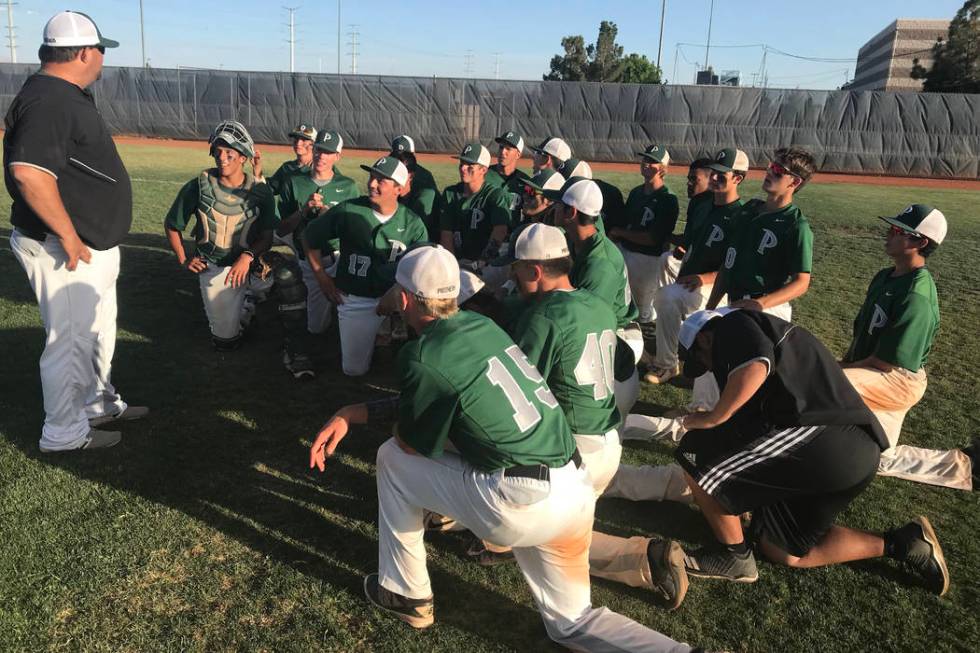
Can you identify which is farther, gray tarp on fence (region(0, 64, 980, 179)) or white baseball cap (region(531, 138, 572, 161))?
gray tarp on fence (region(0, 64, 980, 179))

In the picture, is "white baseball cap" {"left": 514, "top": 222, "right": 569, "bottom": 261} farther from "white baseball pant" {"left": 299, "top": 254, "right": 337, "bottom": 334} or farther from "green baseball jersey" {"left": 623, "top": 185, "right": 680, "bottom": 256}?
"white baseball pant" {"left": 299, "top": 254, "right": 337, "bottom": 334}

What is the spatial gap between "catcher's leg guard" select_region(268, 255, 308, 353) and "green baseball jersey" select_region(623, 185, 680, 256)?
3.74m

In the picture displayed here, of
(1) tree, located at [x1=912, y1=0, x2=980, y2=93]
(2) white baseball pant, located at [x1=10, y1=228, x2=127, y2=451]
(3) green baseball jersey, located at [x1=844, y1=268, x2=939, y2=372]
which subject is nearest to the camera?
(2) white baseball pant, located at [x1=10, y1=228, x2=127, y2=451]

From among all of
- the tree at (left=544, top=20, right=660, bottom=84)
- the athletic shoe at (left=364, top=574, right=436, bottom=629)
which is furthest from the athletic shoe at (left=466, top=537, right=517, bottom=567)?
the tree at (left=544, top=20, right=660, bottom=84)

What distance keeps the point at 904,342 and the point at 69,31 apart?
5714 mm

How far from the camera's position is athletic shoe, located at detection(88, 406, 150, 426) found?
5191 mm

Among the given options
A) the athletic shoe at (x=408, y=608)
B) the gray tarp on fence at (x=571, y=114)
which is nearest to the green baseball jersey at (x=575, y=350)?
the athletic shoe at (x=408, y=608)

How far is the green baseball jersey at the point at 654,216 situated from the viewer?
7862 millimetres

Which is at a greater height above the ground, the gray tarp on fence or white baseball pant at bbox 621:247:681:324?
the gray tarp on fence

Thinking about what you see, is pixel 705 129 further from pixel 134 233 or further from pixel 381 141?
pixel 134 233

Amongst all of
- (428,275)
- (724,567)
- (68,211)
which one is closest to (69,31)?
(68,211)

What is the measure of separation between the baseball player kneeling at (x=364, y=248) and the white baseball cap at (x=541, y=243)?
2792mm

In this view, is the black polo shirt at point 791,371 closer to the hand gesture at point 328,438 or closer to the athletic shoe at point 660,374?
the hand gesture at point 328,438

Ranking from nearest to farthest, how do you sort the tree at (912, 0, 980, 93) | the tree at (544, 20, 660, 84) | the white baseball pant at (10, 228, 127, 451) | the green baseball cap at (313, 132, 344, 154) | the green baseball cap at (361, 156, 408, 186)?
the white baseball pant at (10, 228, 127, 451) → the green baseball cap at (361, 156, 408, 186) → the green baseball cap at (313, 132, 344, 154) → the tree at (912, 0, 980, 93) → the tree at (544, 20, 660, 84)
